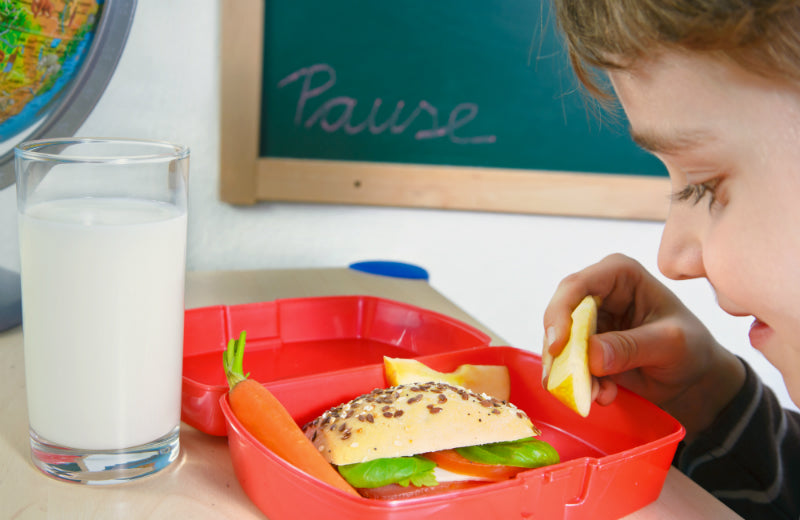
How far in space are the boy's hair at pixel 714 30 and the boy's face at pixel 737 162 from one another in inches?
0.5

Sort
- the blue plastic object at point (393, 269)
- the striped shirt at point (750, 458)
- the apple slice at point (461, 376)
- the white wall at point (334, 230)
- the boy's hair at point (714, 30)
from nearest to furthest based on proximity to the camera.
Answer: the boy's hair at point (714, 30) < the apple slice at point (461, 376) < the striped shirt at point (750, 458) < the white wall at point (334, 230) < the blue plastic object at point (393, 269)

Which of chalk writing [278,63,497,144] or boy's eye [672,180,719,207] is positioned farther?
chalk writing [278,63,497,144]

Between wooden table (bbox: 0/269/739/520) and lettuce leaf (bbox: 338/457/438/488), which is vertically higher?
lettuce leaf (bbox: 338/457/438/488)

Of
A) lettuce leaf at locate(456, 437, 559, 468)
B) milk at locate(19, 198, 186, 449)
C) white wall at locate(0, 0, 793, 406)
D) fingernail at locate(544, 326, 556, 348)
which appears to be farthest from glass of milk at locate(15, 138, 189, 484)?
white wall at locate(0, 0, 793, 406)

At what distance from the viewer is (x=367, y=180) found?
1.24m

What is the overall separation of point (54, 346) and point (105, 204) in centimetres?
11

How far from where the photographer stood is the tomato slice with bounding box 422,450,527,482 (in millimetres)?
559

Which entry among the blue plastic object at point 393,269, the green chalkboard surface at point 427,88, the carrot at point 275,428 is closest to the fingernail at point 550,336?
the carrot at point 275,428

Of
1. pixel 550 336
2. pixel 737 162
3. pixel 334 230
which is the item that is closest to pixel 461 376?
pixel 550 336

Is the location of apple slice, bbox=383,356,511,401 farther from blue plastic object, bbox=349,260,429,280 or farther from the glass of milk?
blue plastic object, bbox=349,260,429,280

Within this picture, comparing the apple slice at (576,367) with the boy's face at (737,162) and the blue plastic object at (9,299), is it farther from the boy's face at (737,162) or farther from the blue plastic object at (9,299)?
the blue plastic object at (9,299)

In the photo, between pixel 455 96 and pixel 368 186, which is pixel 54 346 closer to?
pixel 368 186

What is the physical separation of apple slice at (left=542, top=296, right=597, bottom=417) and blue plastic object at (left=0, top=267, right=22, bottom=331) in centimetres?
60

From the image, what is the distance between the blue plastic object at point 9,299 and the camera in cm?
79
